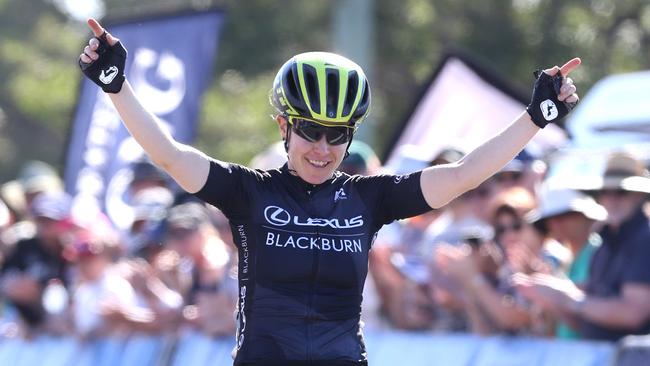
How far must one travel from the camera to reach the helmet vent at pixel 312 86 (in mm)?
5512

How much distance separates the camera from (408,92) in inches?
824

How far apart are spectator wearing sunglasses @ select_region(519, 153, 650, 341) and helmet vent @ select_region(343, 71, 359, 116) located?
8.79 ft

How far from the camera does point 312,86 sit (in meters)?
5.54

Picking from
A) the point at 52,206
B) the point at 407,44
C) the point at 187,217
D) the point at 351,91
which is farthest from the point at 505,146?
the point at 407,44

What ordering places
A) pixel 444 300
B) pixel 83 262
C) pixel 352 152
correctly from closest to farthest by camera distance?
pixel 444 300
pixel 352 152
pixel 83 262

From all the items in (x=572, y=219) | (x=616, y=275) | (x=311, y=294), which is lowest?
(x=311, y=294)

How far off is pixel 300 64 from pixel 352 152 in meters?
4.29

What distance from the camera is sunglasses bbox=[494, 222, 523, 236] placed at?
909 centimetres

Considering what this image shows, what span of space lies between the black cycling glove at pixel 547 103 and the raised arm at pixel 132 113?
1.23 m

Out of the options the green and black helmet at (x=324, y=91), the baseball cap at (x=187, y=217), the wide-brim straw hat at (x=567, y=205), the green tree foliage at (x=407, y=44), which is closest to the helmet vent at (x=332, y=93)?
the green and black helmet at (x=324, y=91)

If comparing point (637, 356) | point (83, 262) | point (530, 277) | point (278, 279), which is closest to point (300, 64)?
point (278, 279)

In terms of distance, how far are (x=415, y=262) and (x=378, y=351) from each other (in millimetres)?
912

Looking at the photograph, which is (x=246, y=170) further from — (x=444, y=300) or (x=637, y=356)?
(x=444, y=300)

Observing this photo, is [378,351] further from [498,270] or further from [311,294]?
[311,294]
